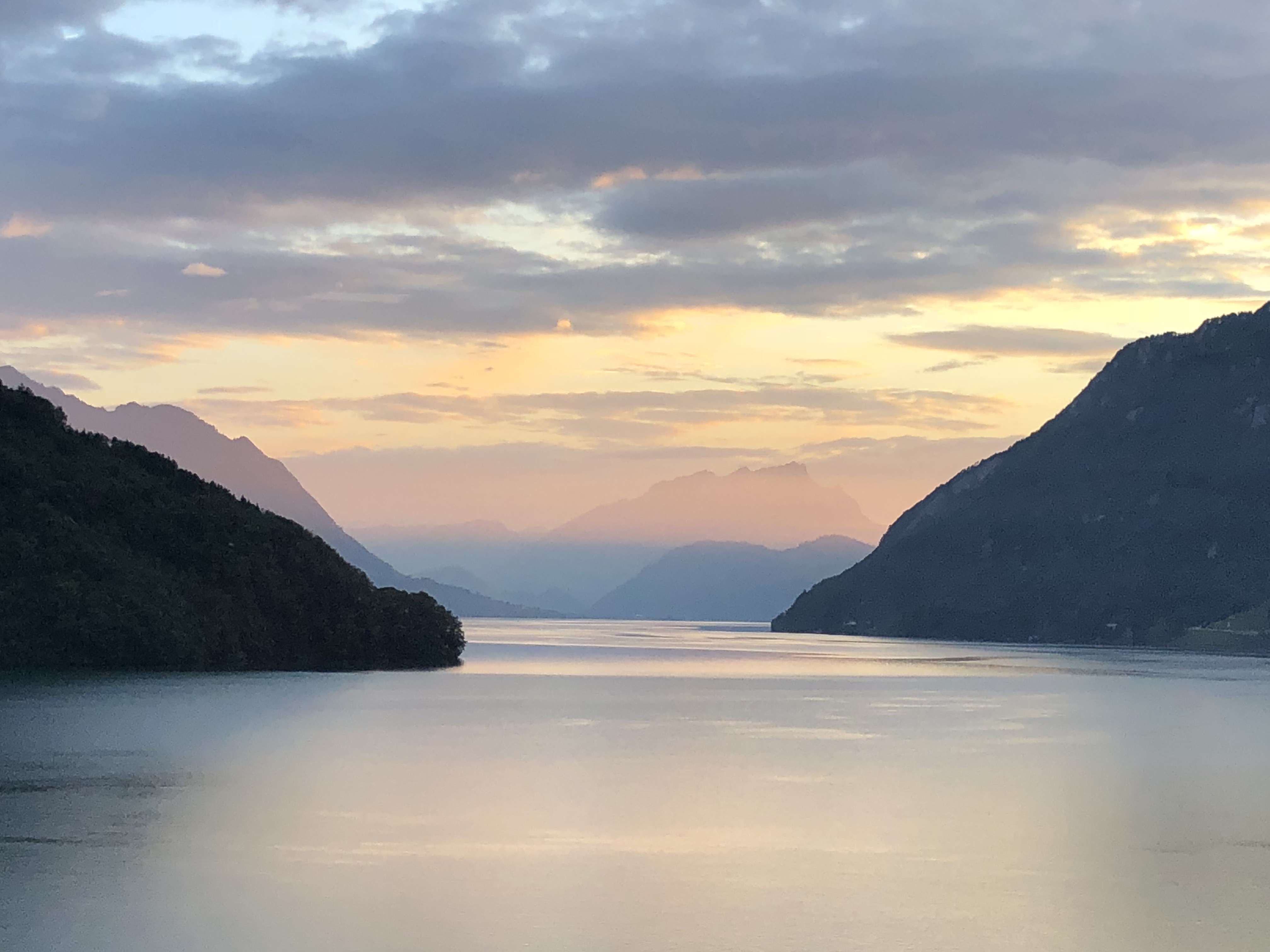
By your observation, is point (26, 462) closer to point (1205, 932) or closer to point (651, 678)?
point (651, 678)

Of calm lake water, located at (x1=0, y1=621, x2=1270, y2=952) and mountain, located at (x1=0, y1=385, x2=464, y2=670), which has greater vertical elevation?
mountain, located at (x1=0, y1=385, x2=464, y2=670)

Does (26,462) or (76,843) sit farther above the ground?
(26,462)

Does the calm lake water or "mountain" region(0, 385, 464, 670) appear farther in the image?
"mountain" region(0, 385, 464, 670)

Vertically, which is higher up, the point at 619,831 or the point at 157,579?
the point at 157,579

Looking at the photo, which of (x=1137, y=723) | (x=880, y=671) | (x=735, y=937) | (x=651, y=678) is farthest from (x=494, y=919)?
(x=880, y=671)

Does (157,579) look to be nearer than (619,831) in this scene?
No
